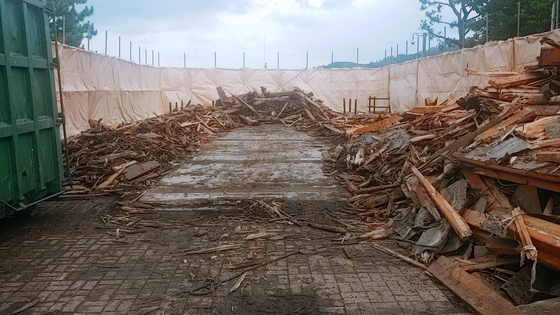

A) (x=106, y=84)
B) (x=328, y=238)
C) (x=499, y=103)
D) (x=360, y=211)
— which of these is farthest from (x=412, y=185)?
(x=106, y=84)

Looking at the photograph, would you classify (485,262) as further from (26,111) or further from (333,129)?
(333,129)

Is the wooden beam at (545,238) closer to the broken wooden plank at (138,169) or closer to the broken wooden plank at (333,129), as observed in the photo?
the broken wooden plank at (138,169)

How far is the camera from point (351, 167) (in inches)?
382

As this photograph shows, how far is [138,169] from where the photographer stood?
9.45 metres

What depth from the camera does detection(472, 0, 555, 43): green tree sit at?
65.7 ft

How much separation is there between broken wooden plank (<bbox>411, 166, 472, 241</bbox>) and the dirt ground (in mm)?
702

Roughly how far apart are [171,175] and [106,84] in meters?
9.85

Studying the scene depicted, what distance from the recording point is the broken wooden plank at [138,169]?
359 inches

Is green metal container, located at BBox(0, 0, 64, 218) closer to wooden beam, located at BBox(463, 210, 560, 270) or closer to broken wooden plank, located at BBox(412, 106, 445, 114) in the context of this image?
wooden beam, located at BBox(463, 210, 560, 270)

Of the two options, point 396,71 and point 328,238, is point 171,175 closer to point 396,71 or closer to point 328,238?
point 328,238

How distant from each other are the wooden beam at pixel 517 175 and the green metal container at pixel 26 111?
610cm

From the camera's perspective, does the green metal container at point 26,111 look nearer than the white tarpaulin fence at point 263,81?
Yes

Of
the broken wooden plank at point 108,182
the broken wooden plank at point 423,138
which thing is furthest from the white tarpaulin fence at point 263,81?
the broken wooden plank at point 108,182

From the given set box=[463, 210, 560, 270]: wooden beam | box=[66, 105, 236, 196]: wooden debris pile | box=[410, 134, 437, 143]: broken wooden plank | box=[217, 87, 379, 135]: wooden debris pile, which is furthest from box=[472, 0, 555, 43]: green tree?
box=[463, 210, 560, 270]: wooden beam
